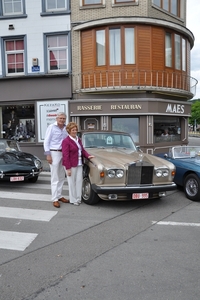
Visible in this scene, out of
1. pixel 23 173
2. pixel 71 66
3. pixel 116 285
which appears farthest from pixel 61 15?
pixel 116 285

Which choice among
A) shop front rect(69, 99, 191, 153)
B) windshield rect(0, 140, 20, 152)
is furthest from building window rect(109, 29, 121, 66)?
windshield rect(0, 140, 20, 152)

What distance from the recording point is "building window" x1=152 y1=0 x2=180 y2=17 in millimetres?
14102

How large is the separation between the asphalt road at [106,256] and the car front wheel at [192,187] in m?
0.53

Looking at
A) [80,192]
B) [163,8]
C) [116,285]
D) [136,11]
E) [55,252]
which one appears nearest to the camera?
[116,285]

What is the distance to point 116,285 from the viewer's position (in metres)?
3.09

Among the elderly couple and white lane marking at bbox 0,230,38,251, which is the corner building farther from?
white lane marking at bbox 0,230,38,251

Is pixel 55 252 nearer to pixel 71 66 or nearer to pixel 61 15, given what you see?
pixel 71 66

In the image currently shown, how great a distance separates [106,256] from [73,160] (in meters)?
2.54

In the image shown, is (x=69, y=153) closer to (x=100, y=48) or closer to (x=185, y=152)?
(x=185, y=152)

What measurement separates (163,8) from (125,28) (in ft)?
8.25

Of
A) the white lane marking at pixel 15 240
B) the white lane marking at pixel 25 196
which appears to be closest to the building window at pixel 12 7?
the white lane marking at pixel 25 196

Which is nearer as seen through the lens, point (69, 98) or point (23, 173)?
point (23, 173)

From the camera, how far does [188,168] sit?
268 inches


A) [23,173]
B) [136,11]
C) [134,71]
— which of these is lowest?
[23,173]
